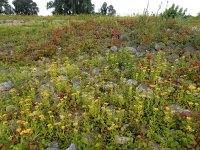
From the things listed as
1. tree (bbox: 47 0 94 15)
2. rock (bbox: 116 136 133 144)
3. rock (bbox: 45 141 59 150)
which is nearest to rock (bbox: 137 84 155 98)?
rock (bbox: 116 136 133 144)

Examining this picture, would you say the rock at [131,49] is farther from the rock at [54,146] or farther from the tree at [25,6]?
the tree at [25,6]

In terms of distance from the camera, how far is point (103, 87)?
889 centimetres

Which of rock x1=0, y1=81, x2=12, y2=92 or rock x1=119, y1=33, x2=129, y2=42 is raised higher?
rock x1=119, y1=33, x2=129, y2=42

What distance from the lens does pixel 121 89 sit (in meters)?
8.80

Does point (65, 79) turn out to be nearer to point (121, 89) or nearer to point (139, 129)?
point (121, 89)

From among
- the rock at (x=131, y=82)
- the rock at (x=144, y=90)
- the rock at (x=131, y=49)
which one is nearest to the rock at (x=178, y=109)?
the rock at (x=144, y=90)

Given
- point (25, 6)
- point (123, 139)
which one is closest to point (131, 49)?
point (123, 139)

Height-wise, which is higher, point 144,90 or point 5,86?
point 144,90

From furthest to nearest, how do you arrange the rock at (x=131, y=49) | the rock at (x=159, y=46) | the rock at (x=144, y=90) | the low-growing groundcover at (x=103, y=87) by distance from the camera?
1. the rock at (x=159, y=46)
2. the rock at (x=131, y=49)
3. the rock at (x=144, y=90)
4. the low-growing groundcover at (x=103, y=87)

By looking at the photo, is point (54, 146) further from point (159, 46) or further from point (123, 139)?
point (159, 46)

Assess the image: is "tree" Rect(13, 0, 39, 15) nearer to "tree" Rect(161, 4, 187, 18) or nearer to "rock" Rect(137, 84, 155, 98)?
"tree" Rect(161, 4, 187, 18)

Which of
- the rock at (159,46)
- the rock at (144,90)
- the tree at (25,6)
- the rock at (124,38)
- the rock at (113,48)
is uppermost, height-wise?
the rock at (124,38)

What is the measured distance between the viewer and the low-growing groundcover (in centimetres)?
680

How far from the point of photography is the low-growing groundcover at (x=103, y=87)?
22.3 ft
